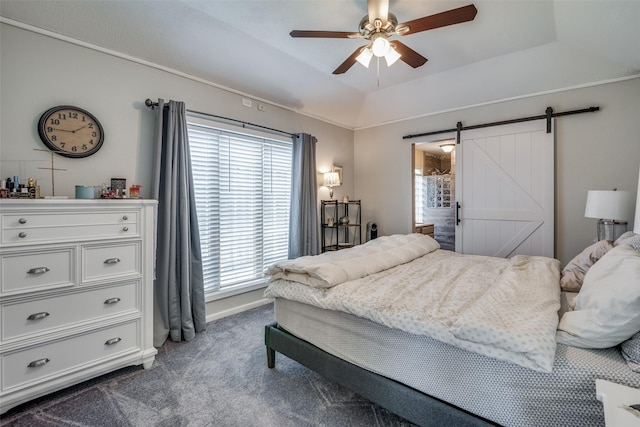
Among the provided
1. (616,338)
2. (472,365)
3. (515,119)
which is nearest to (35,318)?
(472,365)

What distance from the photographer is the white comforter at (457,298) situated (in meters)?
1.30

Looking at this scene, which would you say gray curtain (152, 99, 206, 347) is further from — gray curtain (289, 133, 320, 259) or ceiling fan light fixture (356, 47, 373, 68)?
ceiling fan light fixture (356, 47, 373, 68)

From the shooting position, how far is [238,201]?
3.55 m

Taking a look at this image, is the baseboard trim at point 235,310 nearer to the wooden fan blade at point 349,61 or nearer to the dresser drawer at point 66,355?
the dresser drawer at point 66,355

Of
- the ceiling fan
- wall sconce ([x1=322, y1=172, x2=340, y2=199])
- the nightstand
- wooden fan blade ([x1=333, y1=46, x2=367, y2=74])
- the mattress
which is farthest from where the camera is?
wall sconce ([x1=322, y1=172, x2=340, y2=199])

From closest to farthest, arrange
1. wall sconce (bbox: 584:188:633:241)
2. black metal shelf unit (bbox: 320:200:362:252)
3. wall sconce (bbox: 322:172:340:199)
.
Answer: wall sconce (bbox: 584:188:633:241)
wall sconce (bbox: 322:172:340:199)
black metal shelf unit (bbox: 320:200:362:252)

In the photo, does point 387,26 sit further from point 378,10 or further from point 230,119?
point 230,119

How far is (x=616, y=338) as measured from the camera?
1250mm

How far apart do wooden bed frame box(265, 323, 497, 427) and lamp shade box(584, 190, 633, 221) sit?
2458 mm

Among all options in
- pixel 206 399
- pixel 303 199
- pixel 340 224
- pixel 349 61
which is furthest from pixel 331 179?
pixel 206 399

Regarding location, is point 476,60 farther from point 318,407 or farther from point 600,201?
point 318,407

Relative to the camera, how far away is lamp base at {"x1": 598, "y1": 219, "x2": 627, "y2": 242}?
2893 mm

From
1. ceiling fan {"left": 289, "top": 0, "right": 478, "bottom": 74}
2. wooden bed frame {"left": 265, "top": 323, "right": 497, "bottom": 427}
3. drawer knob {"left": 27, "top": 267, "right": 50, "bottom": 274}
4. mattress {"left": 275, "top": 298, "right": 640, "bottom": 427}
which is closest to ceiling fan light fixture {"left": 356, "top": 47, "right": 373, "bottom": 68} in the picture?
ceiling fan {"left": 289, "top": 0, "right": 478, "bottom": 74}

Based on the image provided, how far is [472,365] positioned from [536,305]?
0.51 meters
